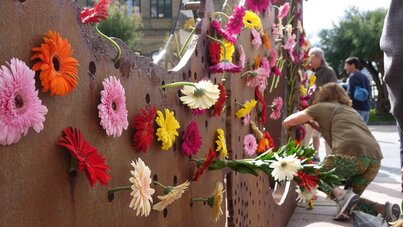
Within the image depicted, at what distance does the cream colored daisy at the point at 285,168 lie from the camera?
184 centimetres

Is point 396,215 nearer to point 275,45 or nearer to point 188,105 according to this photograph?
point 275,45

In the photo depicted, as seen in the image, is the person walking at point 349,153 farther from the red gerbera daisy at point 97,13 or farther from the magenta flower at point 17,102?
the magenta flower at point 17,102

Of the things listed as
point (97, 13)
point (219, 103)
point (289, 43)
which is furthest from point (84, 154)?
point (289, 43)

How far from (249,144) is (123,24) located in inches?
1213

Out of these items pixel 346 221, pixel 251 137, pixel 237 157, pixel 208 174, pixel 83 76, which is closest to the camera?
pixel 83 76

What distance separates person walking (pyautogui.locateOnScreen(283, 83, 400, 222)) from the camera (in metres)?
3.92

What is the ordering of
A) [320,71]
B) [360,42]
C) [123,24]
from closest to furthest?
[320,71], [360,42], [123,24]

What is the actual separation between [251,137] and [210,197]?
2.76 ft

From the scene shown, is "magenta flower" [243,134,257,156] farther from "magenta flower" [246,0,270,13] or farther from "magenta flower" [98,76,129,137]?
"magenta flower" [98,76,129,137]

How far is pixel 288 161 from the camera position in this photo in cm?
186

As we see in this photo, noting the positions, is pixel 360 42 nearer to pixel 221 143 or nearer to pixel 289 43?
pixel 289 43

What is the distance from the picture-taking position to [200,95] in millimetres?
1808

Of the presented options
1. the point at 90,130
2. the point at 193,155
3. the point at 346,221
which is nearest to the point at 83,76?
the point at 90,130

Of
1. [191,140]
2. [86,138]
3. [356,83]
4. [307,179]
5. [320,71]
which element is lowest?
[356,83]
